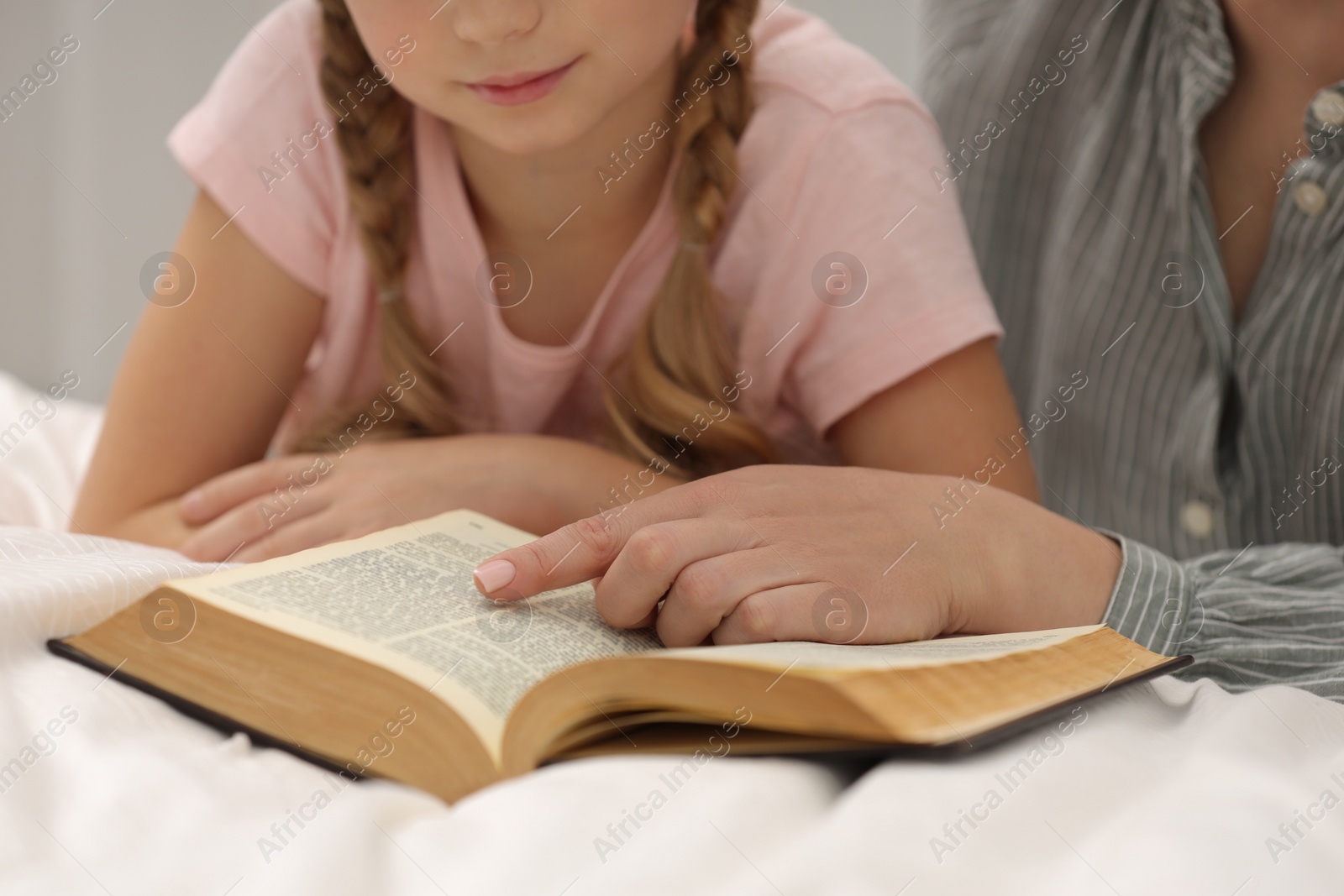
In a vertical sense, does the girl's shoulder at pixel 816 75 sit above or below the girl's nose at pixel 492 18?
below

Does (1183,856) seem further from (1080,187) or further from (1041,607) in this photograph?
(1080,187)

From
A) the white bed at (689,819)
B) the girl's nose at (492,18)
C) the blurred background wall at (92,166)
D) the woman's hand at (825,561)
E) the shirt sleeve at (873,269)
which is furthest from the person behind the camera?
the blurred background wall at (92,166)

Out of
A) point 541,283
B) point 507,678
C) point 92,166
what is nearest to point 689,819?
point 507,678

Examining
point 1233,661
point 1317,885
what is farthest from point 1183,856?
point 1233,661

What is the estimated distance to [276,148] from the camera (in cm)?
84

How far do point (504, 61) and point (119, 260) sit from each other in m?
1.45

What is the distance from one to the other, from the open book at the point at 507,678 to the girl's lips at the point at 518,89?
332 millimetres

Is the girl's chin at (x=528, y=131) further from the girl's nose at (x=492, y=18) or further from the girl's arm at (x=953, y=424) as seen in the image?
the girl's arm at (x=953, y=424)

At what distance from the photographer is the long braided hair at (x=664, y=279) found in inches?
30.8

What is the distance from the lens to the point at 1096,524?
96cm

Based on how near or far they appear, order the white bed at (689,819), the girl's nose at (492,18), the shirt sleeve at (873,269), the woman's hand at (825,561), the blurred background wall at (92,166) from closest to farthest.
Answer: the white bed at (689,819) → the woman's hand at (825,561) → the girl's nose at (492,18) → the shirt sleeve at (873,269) → the blurred background wall at (92,166)

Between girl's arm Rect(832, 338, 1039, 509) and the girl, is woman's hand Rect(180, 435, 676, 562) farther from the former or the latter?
girl's arm Rect(832, 338, 1039, 509)

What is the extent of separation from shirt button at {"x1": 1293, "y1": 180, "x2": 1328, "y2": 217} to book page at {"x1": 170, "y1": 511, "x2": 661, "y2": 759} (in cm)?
57

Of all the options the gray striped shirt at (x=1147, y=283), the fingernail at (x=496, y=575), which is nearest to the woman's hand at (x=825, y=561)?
the fingernail at (x=496, y=575)
